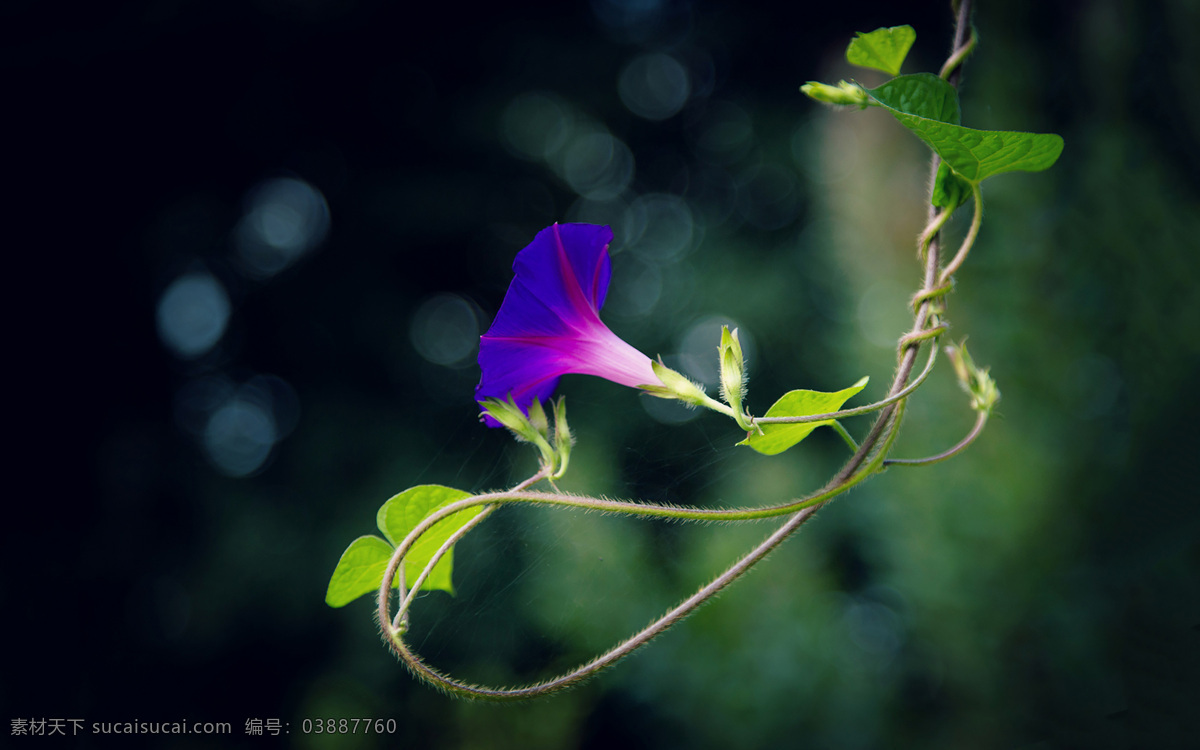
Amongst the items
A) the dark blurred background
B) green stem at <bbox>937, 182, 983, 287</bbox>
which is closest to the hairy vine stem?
green stem at <bbox>937, 182, 983, 287</bbox>

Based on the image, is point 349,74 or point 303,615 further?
point 349,74

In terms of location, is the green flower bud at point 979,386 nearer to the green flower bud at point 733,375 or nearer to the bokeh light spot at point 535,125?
the green flower bud at point 733,375

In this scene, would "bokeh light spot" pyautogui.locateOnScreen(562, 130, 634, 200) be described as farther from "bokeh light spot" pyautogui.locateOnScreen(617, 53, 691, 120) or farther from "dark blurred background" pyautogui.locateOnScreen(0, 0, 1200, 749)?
"bokeh light spot" pyautogui.locateOnScreen(617, 53, 691, 120)

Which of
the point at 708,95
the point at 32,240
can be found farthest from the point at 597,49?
the point at 32,240

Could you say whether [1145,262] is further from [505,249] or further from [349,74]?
[349,74]

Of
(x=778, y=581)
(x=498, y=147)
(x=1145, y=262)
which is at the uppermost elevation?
(x=1145, y=262)

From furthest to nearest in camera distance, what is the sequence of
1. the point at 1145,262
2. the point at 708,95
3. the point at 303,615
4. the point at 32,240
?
the point at 708,95
the point at 303,615
the point at 32,240
the point at 1145,262

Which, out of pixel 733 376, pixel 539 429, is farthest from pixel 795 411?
pixel 539 429
